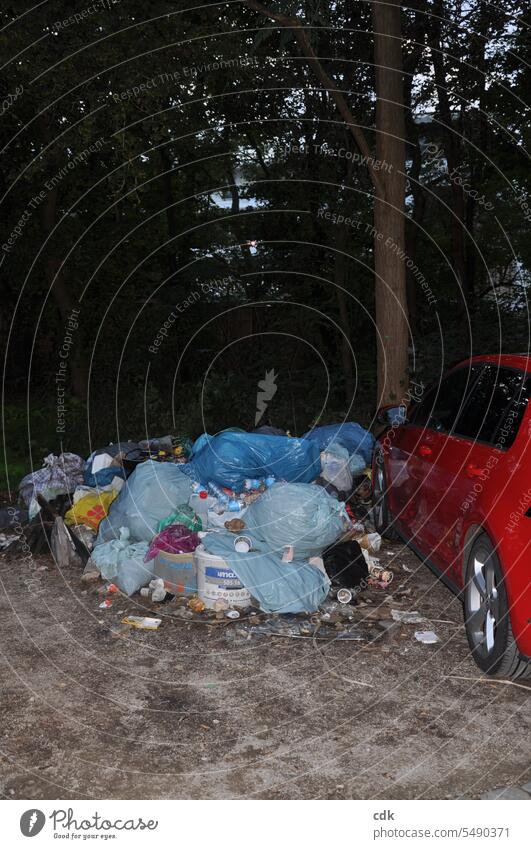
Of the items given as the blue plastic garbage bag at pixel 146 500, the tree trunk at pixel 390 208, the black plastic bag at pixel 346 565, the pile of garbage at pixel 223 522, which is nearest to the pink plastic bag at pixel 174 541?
the pile of garbage at pixel 223 522

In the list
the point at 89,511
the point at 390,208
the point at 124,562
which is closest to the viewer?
the point at 124,562

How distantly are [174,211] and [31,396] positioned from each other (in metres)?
5.77

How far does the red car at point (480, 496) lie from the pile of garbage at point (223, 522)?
0.76m

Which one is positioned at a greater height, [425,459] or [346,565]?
[425,459]

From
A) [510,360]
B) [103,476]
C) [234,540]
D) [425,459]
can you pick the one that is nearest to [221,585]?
[234,540]

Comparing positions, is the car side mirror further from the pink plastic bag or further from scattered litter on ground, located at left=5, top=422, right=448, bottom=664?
the pink plastic bag

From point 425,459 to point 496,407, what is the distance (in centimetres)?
105

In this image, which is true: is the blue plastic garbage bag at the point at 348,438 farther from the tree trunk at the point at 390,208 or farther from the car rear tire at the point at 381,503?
the tree trunk at the point at 390,208

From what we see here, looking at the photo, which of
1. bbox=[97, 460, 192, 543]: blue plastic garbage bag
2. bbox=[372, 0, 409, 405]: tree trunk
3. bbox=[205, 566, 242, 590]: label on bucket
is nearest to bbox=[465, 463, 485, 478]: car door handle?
bbox=[205, 566, 242, 590]: label on bucket

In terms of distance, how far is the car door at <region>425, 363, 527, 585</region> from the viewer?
4.64 m

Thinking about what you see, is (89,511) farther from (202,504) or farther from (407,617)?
(407,617)

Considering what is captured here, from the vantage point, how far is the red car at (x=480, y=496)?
13.6 ft

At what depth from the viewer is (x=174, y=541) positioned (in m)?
6.20

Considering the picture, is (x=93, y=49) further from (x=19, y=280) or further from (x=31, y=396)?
(x=31, y=396)
